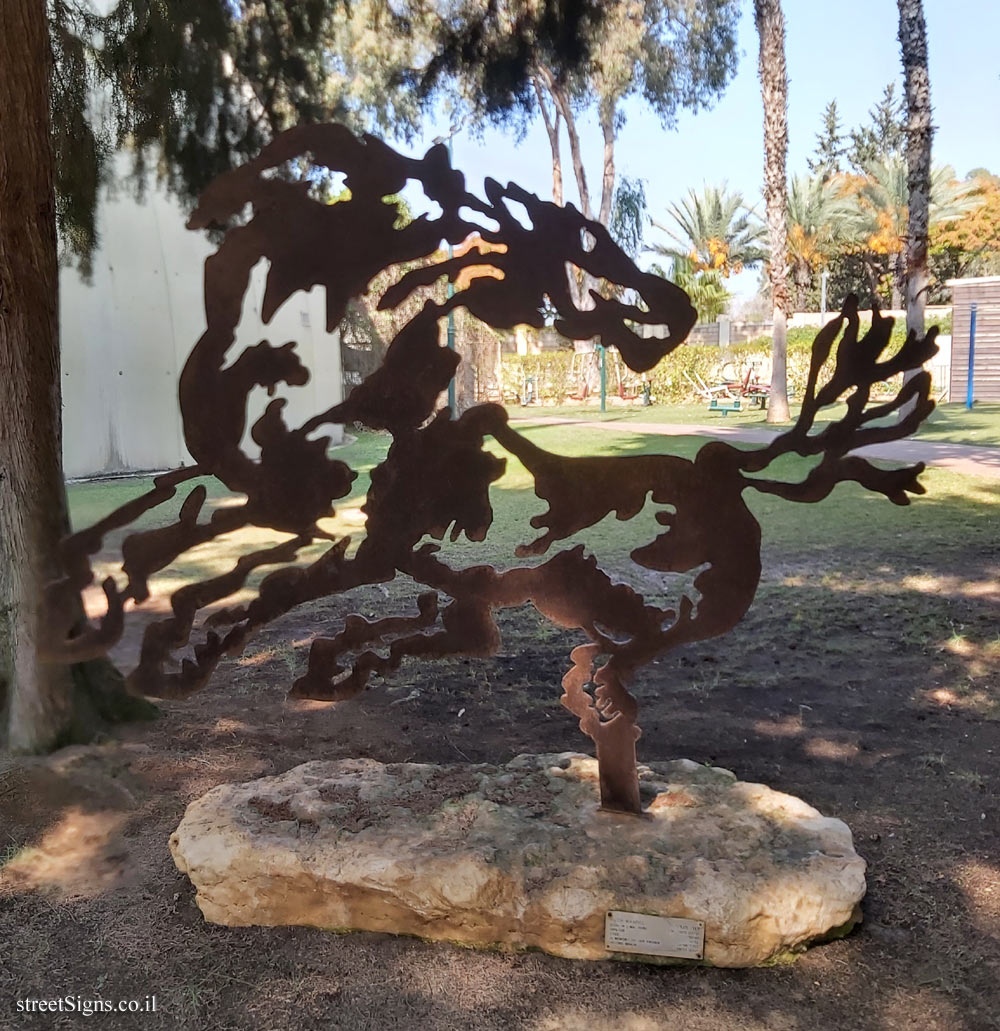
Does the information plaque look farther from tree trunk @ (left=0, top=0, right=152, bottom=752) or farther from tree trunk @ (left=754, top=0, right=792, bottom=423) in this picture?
tree trunk @ (left=754, top=0, right=792, bottom=423)

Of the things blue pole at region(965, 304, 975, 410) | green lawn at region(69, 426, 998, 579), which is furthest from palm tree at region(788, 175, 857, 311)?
green lawn at region(69, 426, 998, 579)

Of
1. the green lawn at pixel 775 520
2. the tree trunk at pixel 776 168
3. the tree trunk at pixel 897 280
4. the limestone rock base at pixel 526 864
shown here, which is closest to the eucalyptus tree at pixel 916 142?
the tree trunk at pixel 776 168

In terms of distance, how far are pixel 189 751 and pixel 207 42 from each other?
3.14 metres

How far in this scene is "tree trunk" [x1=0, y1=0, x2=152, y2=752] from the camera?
295 centimetres

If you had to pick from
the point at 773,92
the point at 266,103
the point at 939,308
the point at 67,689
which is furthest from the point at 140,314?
the point at 939,308

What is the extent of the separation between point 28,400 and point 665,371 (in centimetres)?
1840

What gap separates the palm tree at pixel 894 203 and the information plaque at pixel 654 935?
3261 cm

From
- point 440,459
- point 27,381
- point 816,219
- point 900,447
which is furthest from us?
point 816,219

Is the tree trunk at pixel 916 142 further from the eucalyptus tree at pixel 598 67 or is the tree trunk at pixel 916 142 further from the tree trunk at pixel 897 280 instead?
the tree trunk at pixel 897 280

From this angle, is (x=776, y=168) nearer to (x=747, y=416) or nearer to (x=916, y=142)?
(x=916, y=142)

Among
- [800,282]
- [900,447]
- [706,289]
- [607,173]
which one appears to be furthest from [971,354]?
[800,282]

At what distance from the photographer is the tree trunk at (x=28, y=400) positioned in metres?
2.95

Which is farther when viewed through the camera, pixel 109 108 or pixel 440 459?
pixel 109 108

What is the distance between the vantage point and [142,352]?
8891 millimetres
